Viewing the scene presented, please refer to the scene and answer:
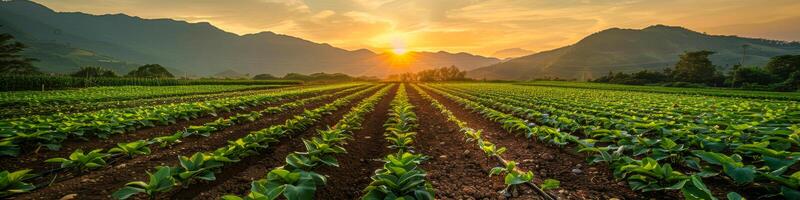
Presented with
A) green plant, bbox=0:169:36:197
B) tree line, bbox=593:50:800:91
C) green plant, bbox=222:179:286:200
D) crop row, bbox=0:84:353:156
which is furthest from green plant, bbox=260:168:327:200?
tree line, bbox=593:50:800:91

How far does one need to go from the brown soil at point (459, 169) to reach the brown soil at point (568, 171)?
2.07ft

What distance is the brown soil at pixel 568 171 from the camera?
13.8 ft

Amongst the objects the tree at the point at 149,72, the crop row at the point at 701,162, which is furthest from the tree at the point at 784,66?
the tree at the point at 149,72

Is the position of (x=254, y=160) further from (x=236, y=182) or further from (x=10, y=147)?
(x=10, y=147)

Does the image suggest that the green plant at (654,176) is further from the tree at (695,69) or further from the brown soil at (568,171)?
the tree at (695,69)

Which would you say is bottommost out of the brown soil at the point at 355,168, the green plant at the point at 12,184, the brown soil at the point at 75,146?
the brown soil at the point at 355,168

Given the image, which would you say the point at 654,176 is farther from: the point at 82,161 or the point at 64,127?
the point at 64,127

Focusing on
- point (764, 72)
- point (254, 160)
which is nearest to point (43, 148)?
point (254, 160)

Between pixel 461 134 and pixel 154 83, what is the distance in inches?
2119

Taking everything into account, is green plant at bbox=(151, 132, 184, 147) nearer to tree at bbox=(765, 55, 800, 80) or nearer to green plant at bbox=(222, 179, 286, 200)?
green plant at bbox=(222, 179, 286, 200)

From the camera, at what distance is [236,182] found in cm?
455

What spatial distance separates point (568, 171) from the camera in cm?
525

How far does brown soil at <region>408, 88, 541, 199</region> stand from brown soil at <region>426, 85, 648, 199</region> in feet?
2.07

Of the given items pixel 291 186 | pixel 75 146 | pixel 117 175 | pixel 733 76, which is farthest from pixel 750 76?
pixel 75 146
